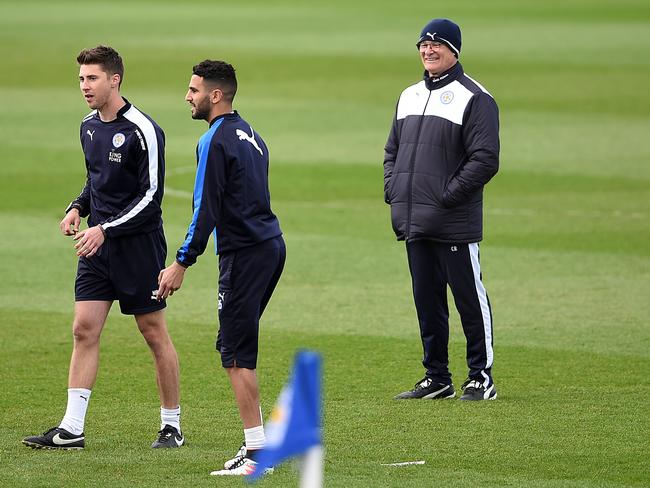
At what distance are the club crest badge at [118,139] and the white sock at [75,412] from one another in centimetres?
136

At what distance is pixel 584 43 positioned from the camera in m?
39.5

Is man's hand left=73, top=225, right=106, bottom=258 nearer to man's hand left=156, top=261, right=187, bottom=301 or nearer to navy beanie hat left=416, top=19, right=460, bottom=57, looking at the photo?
man's hand left=156, top=261, right=187, bottom=301

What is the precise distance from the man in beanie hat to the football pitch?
0.37 m

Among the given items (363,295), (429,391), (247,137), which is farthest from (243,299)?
(363,295)

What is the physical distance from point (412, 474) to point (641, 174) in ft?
43.1

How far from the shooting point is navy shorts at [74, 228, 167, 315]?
7836 millimetres

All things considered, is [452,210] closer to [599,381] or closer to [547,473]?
[599,381]

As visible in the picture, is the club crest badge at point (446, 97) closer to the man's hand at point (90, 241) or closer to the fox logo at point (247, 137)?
the fox logo at point (247, 137)

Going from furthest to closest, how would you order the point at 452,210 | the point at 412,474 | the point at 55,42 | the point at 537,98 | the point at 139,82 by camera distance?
1. the point at 55,42
2. the point at 139,82
3. the point at 537,98
4. the point at 452,210
5. the point at 412,474

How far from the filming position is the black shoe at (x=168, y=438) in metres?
7.72

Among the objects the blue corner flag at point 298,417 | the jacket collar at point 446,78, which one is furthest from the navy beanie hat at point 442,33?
the blue corner flag at point 298,417

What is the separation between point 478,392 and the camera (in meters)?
8.88

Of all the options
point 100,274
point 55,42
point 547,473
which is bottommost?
point 547,473

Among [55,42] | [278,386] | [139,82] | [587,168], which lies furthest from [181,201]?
[55,42]
